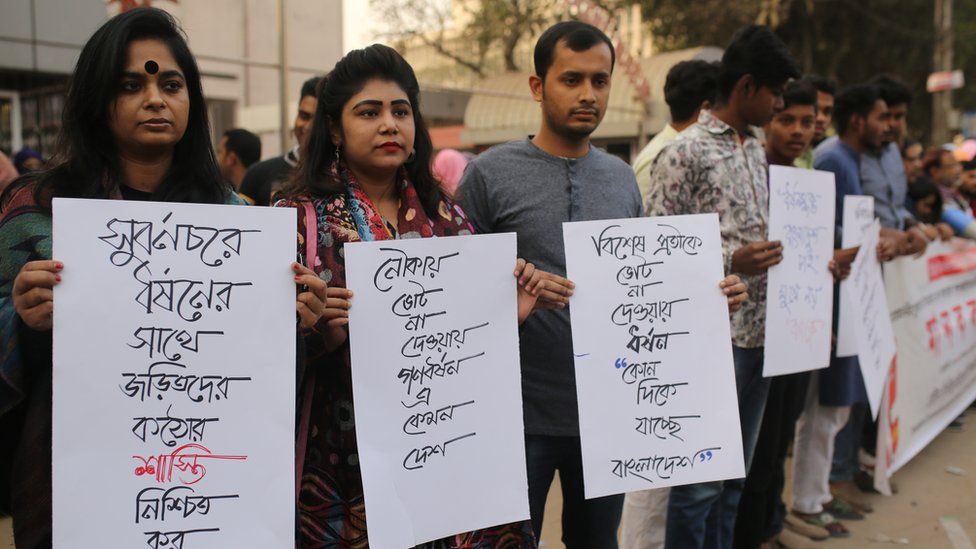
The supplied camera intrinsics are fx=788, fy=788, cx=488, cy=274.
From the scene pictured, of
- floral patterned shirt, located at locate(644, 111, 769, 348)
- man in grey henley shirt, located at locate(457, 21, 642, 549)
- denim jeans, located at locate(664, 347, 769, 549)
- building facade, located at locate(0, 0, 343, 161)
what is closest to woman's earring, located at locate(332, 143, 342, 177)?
man in grey henley shirt, located at locate(457, 21, 642, 549)

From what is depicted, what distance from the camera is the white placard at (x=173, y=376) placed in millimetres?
1511

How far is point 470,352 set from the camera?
75.9 inches

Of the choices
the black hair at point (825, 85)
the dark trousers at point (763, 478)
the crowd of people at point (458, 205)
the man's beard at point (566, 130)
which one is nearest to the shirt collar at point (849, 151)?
the crowd of people at point (458, 205)

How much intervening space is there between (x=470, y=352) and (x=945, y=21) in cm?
1983

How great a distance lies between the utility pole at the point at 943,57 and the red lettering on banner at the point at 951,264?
14.2 m

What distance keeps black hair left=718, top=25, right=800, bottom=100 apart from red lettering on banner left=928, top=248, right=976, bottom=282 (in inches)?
110

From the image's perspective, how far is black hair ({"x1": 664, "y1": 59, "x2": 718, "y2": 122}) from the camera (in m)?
3.87

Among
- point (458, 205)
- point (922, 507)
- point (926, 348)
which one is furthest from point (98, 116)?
point (926, 348)

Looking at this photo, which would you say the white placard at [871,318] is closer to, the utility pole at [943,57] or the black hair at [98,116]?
the black hair at [98,116]

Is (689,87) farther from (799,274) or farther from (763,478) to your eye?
(763,478)

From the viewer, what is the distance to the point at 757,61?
2.93 meters

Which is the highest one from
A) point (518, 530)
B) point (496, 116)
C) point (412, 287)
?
point (496, 116)

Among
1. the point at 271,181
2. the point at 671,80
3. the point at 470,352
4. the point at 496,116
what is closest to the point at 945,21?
the point at 496,116

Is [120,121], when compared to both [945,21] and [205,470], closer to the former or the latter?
[205,470]
